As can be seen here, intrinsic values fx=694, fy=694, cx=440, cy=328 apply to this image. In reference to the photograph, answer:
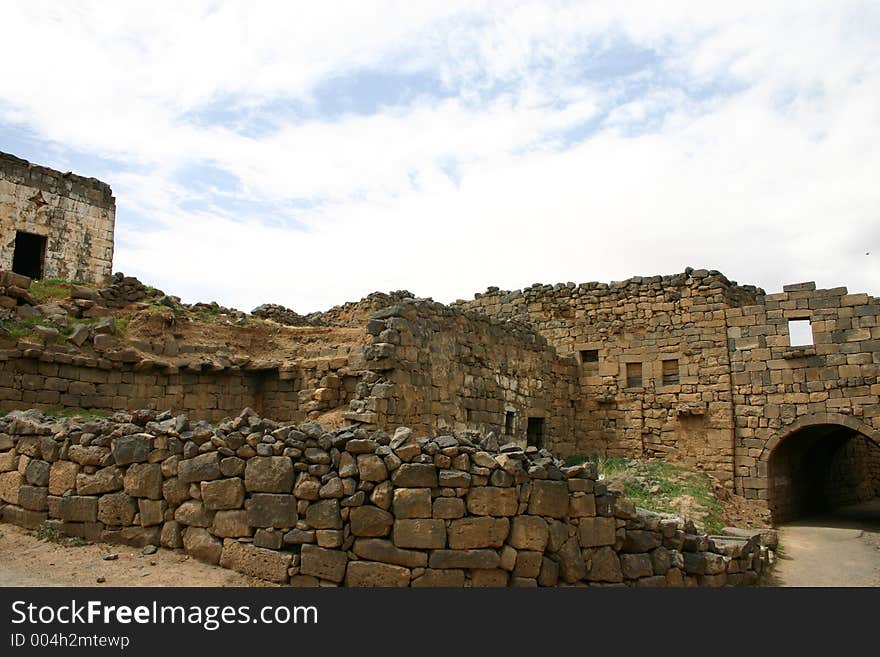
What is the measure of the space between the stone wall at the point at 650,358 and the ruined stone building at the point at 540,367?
0.04m

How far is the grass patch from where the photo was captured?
14.1 meters

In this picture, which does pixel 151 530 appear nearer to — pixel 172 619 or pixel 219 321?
pixel 172 619

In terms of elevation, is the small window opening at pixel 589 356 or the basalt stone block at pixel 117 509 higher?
the small window opening at pixel 589 356

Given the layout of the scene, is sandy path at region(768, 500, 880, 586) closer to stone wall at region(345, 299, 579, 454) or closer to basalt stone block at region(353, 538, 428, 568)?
stone wall at region(345, 299, 579, 454)

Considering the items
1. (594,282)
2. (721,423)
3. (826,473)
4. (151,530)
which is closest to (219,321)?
(151,530)

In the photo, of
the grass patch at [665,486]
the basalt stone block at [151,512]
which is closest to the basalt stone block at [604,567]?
the basalt stone block at [151,512]

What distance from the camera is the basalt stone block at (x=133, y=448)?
7.74 m

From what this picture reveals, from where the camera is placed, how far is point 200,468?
7438 millimetres

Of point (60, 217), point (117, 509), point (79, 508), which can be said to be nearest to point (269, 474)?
point (117, 509)

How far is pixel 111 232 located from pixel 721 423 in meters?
18.4

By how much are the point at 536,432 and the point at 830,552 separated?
6.64 m

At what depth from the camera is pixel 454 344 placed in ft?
44.0

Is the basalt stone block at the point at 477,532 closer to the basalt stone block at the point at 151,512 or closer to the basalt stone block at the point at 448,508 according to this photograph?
the basalt stone block at the point at 448,508

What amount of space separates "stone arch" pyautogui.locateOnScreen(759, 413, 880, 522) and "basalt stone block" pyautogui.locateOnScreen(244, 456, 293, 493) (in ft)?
42.9
